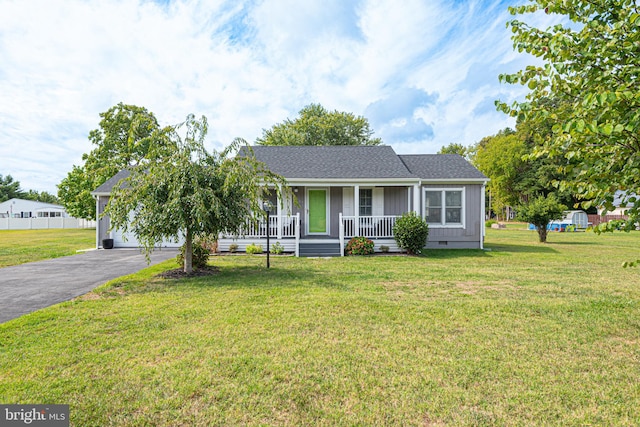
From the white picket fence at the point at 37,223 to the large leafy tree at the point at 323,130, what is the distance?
22.7m

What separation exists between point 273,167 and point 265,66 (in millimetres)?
4315

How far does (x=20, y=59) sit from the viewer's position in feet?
35.8

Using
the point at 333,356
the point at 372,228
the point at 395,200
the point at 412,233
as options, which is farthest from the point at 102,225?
the point at 333,356

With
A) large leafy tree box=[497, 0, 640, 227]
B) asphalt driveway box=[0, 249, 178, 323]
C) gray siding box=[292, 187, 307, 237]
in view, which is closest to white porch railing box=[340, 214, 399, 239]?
gray siding box=[292, 187, 307, 237]

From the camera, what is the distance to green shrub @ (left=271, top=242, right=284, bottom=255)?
12.4 meters

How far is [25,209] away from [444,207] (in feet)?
187

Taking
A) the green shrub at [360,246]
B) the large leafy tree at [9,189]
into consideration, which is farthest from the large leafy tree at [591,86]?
the large leafy tree at [9,189]

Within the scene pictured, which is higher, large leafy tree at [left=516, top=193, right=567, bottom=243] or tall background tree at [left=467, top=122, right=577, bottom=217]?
tall background tree at [left=467, top=122, right=577, bottom=217]

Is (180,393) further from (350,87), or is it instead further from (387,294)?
(350,87)

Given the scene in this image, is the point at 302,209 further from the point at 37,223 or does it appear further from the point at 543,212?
the point at 37,223

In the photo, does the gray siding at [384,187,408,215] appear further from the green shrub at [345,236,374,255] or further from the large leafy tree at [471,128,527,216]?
the large leafy tree at [471,128,527,216]

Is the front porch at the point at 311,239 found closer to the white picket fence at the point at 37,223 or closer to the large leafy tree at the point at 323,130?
the large leafy tree at the point at 323,130

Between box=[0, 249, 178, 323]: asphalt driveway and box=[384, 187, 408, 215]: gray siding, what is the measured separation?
935 centimetres

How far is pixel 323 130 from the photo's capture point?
30516 mm
